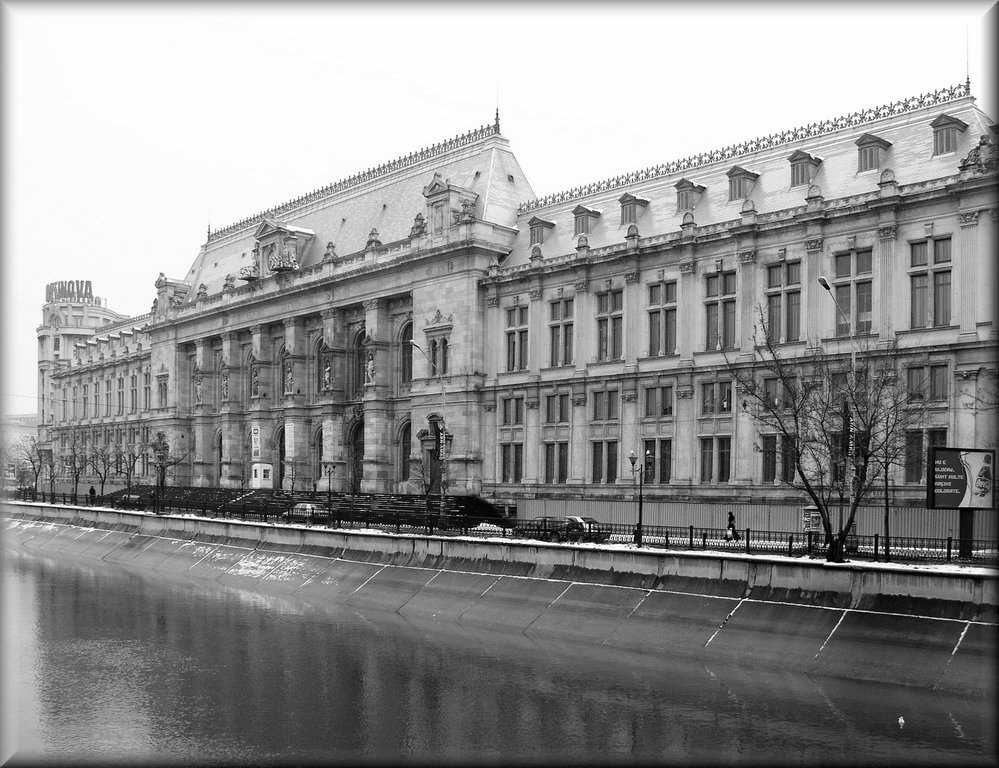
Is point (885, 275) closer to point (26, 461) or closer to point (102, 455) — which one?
point (102, 455)

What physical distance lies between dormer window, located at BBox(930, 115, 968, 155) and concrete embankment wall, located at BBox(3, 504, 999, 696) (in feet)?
88.4

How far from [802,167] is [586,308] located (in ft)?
50.2

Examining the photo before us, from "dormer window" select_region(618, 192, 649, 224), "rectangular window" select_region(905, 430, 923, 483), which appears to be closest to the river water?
"rectangular window" select_region(905, 430, 923, 483)

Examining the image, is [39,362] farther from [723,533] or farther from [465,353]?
[723,533]

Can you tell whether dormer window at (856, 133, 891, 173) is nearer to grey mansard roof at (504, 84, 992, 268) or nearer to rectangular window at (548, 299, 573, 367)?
grey mansard roof at (504, 84, 992, 268)

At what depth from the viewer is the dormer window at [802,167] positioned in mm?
55125

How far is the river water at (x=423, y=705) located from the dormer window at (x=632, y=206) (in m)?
33.1

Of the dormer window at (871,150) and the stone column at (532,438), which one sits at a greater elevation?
the dormer window at (871,150)

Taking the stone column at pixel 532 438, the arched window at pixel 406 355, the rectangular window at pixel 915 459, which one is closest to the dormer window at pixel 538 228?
the stone column at pixel 532 438

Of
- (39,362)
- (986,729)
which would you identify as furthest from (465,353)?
(39,362)

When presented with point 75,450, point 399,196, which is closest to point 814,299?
point 399,196

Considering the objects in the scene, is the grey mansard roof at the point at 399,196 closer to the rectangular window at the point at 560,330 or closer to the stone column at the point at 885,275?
the rectangular window at the point at 560,330

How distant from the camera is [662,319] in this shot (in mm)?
59656

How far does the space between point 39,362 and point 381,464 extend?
98872 mm
